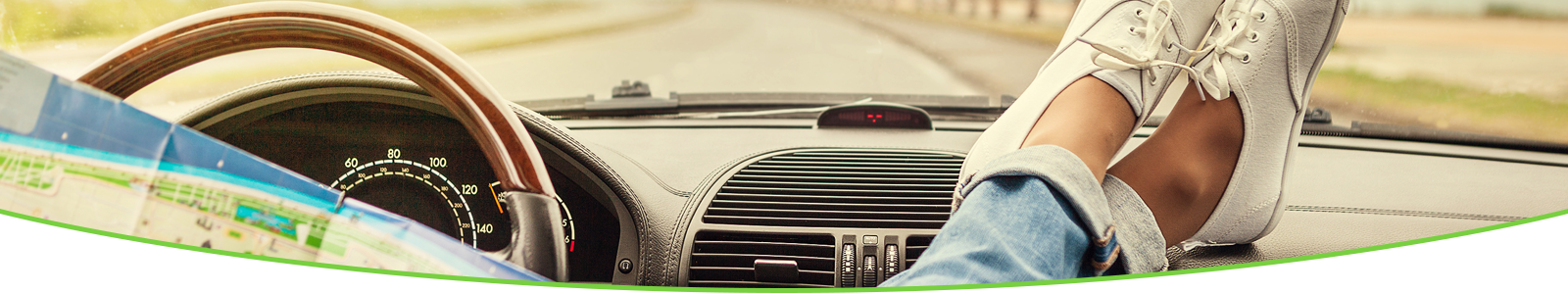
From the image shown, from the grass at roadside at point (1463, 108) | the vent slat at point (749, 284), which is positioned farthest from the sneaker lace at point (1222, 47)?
the vent slat at point (749, 284)

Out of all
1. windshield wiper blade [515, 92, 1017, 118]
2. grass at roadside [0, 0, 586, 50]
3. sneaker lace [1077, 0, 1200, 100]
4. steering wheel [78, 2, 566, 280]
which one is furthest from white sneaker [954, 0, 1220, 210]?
grass at roadside [0, 0, 586, 50]

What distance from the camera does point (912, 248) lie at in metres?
0.70

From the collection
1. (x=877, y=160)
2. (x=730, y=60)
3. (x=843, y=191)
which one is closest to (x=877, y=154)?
(x=877, y=160)

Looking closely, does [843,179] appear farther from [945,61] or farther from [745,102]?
[945,61]

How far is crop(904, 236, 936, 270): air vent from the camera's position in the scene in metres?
0.69

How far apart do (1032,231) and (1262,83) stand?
40 centimetres

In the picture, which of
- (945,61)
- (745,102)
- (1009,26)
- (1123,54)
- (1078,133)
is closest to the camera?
(1078,133)

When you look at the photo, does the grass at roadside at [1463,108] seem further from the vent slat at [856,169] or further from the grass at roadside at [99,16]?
the grass at roadside at [99,16]

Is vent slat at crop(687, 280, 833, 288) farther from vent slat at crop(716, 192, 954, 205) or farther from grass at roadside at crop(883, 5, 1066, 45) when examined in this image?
grass at roadside at crop(883, 5, 1066, 45)

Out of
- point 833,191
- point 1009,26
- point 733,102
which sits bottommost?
point 833,191

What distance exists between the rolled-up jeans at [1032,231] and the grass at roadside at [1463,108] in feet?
1.73

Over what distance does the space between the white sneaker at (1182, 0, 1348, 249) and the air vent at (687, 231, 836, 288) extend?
14.5 inches

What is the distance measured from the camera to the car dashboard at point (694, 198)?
683mm

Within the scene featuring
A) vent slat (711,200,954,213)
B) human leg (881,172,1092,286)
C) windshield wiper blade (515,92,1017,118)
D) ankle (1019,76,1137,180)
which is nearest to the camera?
human leg (881,172,1092,286)
